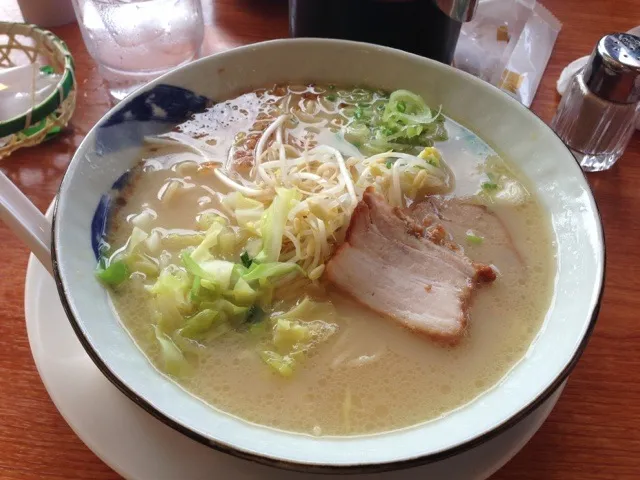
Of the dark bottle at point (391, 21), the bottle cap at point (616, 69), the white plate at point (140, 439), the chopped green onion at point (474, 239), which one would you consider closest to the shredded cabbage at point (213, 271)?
the white plate at point (140, 439)

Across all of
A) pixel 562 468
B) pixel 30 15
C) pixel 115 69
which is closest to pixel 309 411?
pixel 562 468

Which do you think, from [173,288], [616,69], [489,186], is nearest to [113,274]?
[173,288]

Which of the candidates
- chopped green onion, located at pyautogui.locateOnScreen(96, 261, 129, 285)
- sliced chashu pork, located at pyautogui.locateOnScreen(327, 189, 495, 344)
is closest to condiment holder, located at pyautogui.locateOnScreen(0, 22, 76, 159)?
chopped green onion, located at pyautogui.locateOnScreen(96, 261, 129, 285)

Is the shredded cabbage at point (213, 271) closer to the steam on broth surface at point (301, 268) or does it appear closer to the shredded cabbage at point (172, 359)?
the steam on broth surface at point (301, 268)

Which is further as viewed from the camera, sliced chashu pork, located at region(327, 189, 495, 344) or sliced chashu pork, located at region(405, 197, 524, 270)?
sliced chashu pork, located at region(405, 197, 524, 270)

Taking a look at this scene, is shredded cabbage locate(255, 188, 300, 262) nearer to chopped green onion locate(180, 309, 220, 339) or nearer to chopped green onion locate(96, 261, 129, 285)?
chopped green onion locate(180, 309, 220, 339)
